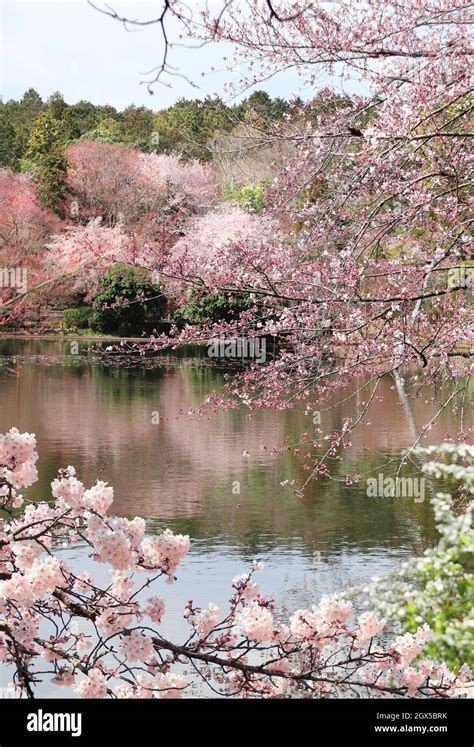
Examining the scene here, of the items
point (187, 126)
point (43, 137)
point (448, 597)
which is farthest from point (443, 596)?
point (187, 126)

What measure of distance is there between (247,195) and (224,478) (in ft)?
65.9

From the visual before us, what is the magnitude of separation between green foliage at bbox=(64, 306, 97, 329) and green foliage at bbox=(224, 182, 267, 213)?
530 centimetres

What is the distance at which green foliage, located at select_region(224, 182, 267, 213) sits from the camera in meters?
27.3

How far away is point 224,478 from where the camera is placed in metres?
9.75

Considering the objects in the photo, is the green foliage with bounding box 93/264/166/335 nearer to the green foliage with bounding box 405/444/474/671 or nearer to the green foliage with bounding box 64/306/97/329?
the green foliage with bounding box 64/306/97/329

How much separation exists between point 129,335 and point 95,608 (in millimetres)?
23761

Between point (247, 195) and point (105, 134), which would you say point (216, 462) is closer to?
point (247, 195)

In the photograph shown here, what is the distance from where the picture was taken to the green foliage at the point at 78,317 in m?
27.1

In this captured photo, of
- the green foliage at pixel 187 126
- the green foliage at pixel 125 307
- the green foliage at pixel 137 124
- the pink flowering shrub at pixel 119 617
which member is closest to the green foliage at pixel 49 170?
the green foliage at pixel 137 124

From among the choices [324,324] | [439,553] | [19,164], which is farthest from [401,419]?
[19,164]

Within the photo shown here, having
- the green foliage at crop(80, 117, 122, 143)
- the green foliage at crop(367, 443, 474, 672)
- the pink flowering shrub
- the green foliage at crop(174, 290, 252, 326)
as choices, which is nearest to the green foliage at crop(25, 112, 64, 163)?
the green foliage at crop(80, 117, 122, 143)

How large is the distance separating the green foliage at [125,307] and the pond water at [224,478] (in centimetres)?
782

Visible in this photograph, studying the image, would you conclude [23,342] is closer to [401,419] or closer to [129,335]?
[129,335]

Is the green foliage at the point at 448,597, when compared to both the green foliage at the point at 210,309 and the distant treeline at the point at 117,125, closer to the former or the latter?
the green foliage at the point at 210,309
